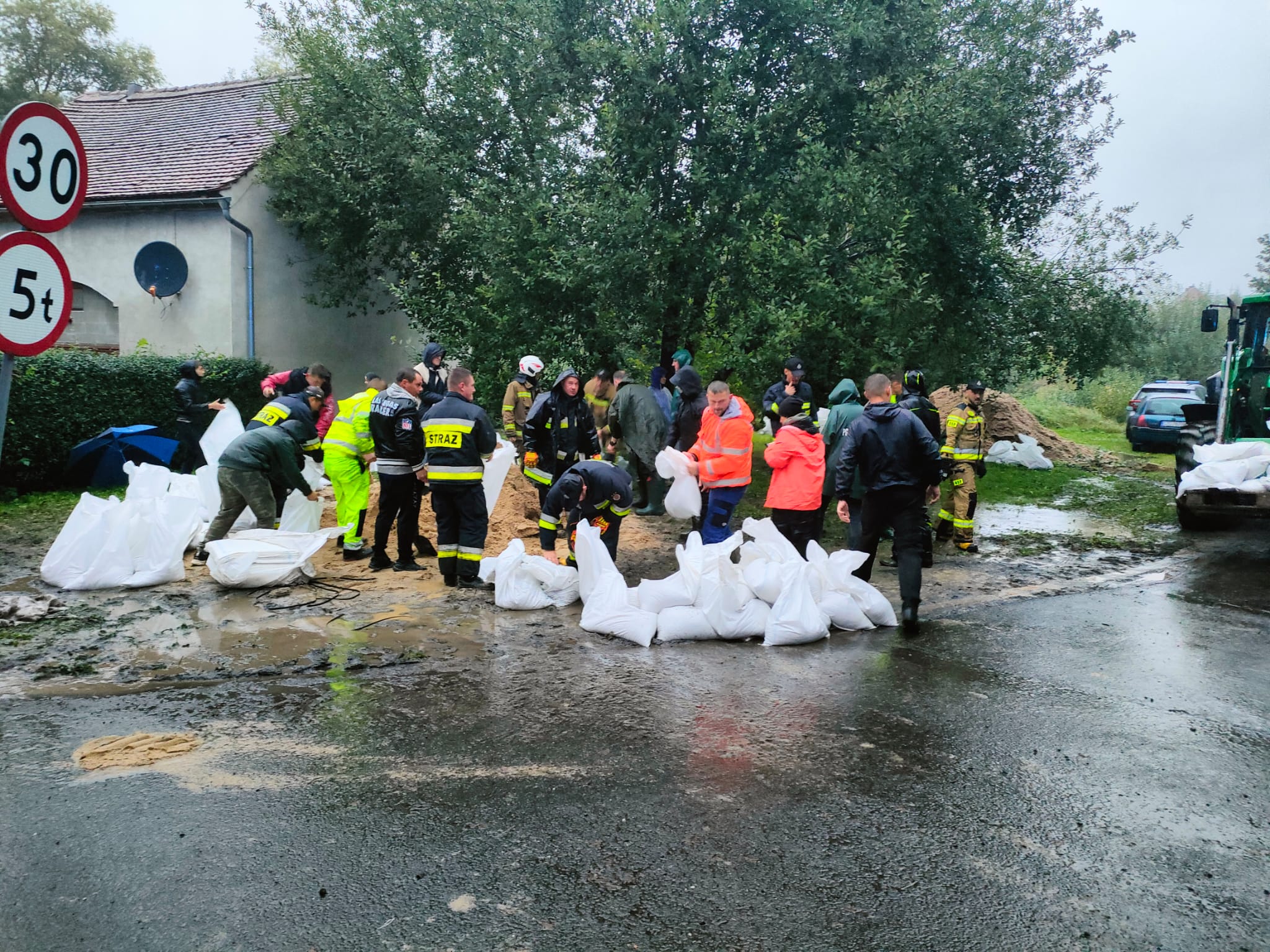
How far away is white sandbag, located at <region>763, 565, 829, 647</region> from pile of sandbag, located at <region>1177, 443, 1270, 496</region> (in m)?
5.44

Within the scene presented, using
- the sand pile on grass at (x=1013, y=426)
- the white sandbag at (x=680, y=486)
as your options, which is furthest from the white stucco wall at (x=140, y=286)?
the sand pile on grass at (x=1013, y=426)

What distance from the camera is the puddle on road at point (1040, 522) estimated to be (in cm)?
1084

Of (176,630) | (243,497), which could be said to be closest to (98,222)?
(243,497)

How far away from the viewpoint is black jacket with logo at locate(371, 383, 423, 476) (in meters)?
7.62

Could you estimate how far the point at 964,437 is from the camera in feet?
31.8

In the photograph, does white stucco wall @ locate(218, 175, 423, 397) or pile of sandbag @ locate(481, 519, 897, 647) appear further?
white stucco wall @ locate(218, 175, 423, 397)

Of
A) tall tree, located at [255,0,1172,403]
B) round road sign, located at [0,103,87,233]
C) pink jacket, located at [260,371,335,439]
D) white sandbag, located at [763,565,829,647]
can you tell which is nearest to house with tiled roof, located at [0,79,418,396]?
tall tree, located at [255,0,1172,403]

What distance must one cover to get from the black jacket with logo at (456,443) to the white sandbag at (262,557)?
103 centimetres

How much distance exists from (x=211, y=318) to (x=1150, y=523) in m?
14.4

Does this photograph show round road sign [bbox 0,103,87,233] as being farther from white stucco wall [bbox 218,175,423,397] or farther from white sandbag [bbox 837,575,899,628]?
white stucco wall [bbox 218,175,423,397]

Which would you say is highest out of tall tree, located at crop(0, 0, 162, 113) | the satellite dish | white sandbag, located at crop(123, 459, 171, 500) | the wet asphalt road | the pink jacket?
tall tree, located at crop(0, 0, 162, 113)

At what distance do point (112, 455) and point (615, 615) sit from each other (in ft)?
26.8

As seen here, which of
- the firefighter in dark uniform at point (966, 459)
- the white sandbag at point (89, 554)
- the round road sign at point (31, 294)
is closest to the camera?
the round road sign at point (31, 294)

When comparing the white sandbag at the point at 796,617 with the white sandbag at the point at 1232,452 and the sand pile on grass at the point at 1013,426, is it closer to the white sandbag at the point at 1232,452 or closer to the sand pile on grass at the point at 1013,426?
the white sandbag at the point at 1232,452
